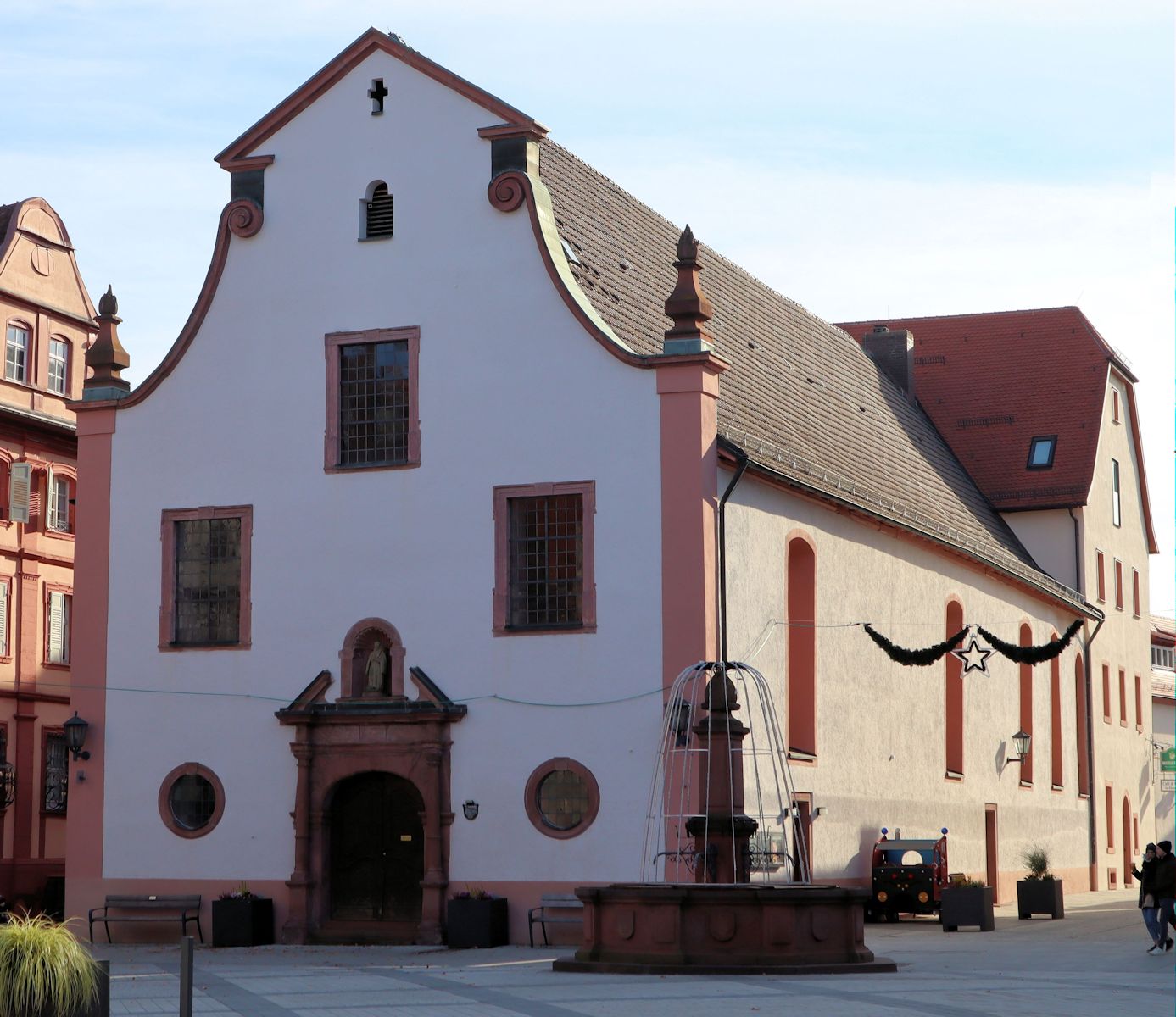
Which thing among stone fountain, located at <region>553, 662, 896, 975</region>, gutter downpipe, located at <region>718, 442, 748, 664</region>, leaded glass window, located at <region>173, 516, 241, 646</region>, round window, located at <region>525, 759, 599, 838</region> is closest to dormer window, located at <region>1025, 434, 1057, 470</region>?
gutter downpipe, located at <region>718, 442, 748, 664</region>

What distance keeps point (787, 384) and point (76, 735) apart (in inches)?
546

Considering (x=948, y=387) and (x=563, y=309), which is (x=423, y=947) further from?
(x=948, y=387)

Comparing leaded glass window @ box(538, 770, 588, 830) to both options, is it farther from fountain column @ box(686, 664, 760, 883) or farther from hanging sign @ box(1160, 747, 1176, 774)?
hanging sign @ box(1160, 747, 1176, 774)

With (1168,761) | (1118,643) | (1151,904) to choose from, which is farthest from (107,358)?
(1168,761)

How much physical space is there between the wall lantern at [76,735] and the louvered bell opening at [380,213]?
26.2ft

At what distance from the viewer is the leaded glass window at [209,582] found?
2853 centimetres

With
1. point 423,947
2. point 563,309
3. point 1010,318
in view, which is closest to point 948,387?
point 1010,318

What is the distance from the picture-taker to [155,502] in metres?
29.1

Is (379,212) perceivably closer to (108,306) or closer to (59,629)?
(108,306)

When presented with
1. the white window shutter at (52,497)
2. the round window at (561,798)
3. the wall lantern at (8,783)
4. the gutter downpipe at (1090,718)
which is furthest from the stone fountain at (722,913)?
the gutter downpipe at (1090,718)

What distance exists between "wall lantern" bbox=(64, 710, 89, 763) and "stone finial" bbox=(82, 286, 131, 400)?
15.6 feet

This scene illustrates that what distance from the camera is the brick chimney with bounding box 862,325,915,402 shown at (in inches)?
1927

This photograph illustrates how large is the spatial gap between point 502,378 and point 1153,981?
11911mm

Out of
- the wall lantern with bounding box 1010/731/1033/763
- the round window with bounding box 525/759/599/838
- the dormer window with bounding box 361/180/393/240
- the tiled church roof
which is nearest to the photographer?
the round window with bounding box 525/759/599/838
